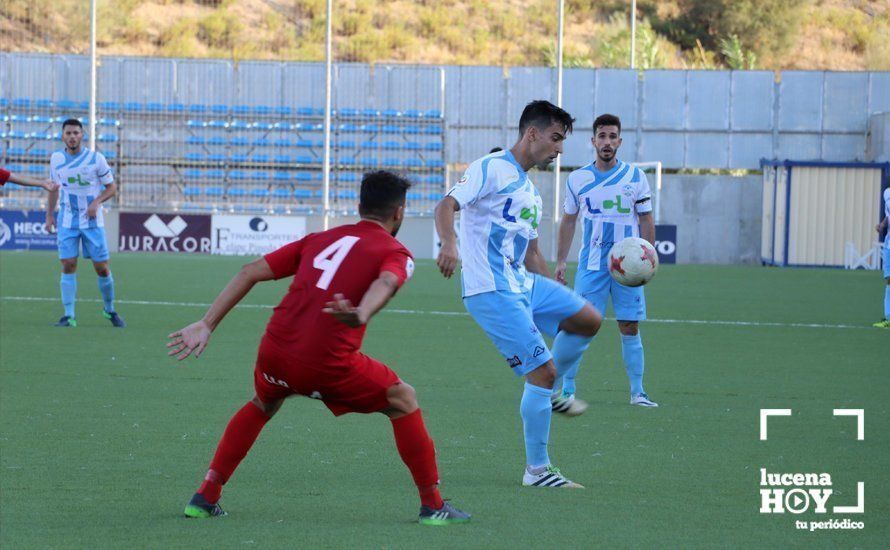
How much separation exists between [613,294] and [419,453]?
451 centimetres

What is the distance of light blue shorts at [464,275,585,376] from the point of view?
6.43m

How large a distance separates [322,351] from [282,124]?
3611cm

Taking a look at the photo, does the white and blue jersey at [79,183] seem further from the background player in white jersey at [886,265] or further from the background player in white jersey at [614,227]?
the background player in white jersey at [886,265]

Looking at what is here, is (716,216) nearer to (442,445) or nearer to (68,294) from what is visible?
(68,294)

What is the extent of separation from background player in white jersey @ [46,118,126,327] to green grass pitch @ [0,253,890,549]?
42 cm

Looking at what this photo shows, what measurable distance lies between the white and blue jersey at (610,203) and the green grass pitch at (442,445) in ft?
4.06

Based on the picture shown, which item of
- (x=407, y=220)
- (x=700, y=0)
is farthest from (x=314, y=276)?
(x=700, y=0)

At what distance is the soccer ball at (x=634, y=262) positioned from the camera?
870cm

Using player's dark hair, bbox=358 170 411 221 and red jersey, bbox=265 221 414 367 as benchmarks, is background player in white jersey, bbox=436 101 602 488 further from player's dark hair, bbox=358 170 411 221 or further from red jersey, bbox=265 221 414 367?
red jersey, bbox=265 221 414 367

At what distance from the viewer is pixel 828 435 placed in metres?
7.93

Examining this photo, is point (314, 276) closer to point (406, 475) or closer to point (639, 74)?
point (406, 475)

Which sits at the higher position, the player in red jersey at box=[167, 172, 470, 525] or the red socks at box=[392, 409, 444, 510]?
the player in red jersey at box=[167, 172, 470, 525]

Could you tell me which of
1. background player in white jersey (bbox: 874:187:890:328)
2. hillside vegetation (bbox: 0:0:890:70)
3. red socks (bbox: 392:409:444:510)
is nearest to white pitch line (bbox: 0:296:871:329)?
background player in white jersey (bbox: 874:187:890:328)

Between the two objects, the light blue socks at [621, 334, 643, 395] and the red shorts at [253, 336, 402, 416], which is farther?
the light blue socks at [621, 334, 643, 395]
